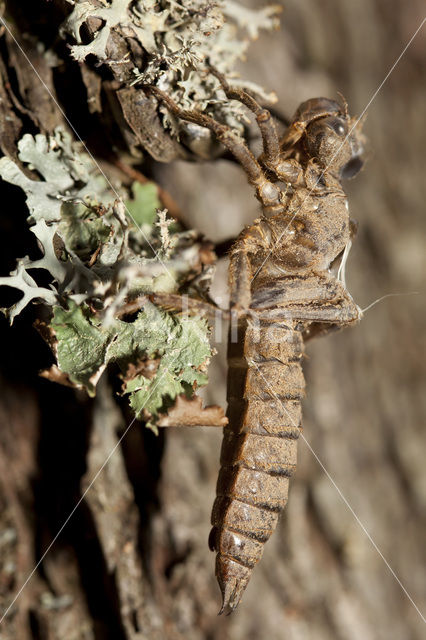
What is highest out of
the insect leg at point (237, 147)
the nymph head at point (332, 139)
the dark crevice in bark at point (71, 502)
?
the nymph head at point (332, 139)

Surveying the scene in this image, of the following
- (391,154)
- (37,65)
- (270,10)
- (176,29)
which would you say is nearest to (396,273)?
(391,154)

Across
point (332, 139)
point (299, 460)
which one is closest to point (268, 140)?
point (332, 139)

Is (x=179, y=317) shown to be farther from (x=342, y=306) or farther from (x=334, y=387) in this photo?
(x=334, y=387)

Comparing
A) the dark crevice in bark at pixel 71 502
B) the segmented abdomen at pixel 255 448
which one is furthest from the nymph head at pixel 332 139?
the dark crevice in bark at pixel 71 502

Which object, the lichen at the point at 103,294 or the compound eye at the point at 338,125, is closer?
the lichen at the point at 103,294

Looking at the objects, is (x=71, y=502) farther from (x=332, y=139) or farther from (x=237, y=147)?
(x=332, y=139)

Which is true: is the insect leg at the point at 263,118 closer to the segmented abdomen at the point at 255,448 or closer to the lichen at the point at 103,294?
the lichen at the point at 103,294
